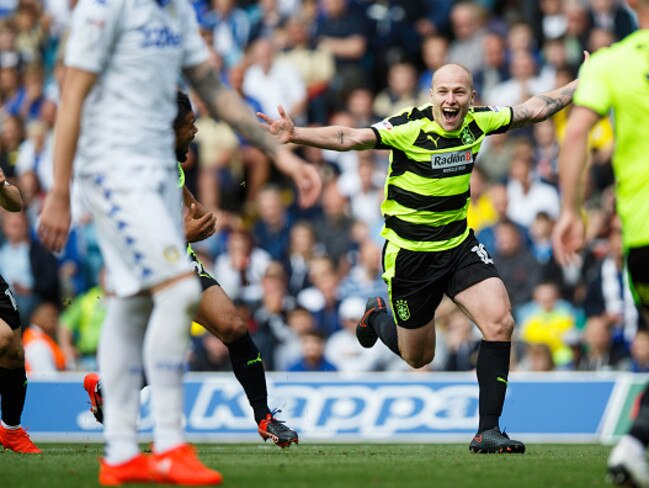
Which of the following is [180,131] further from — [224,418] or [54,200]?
[224,418]

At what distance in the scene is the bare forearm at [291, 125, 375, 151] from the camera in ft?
29.7

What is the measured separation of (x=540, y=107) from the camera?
995cm

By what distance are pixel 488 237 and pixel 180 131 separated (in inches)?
295

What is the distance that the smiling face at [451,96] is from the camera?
9.59 m

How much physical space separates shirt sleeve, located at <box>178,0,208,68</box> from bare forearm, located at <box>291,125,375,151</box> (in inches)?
82.6

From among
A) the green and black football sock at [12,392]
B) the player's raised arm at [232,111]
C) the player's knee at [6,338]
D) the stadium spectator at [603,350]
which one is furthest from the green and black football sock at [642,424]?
the stadium spectator at [603,350]

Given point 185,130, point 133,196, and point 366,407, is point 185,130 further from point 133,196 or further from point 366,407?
point 366,407

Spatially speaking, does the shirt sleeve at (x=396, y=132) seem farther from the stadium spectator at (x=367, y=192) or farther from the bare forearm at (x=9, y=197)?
the stadium spectator at (x=367, y=192)

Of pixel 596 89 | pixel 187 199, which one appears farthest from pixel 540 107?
pixel 596 89

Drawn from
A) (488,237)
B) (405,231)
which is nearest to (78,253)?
(488,237)

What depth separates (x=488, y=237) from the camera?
51.9ft

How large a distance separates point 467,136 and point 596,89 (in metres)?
3.58

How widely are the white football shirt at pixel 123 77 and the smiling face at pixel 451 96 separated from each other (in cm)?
333

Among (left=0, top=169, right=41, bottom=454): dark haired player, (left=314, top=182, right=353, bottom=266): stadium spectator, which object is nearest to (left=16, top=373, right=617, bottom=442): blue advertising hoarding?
(left=314, top=182, right=353, bottom=266): stadium spectator
